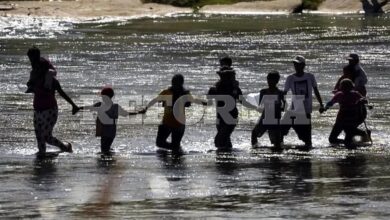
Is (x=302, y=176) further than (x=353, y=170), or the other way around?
(x=353, y=170)

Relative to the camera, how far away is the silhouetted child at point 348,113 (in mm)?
18469

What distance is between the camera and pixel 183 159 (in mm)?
17125

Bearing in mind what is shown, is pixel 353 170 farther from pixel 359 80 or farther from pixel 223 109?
pixel 359 80

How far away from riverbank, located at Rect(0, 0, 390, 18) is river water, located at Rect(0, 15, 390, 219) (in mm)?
24009

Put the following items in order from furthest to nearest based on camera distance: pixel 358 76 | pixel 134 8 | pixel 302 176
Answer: pixel 134 8
pixel 358 76
pixel 302 176

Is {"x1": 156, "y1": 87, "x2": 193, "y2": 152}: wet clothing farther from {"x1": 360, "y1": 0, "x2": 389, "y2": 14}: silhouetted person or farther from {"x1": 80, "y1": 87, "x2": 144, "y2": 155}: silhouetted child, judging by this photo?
{"x1": 360, "y1": 0, "x2": 389, "y2": 14}: silhouetted person

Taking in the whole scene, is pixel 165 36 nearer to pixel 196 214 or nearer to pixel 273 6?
pixel 273 6

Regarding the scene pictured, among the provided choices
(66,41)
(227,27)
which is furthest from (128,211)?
(227,27)

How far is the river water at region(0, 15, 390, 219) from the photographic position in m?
13.6

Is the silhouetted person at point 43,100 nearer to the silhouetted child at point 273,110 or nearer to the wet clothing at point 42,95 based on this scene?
the wet clothing at point 42,95

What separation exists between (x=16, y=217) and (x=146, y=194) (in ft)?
6.26

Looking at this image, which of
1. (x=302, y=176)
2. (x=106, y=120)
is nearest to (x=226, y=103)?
(x=106, y=120)

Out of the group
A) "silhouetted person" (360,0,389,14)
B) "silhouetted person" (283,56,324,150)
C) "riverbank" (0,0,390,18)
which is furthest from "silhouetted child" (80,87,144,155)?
"silhouetted person" (360,0,389,14)

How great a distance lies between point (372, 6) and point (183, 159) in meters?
46.1
